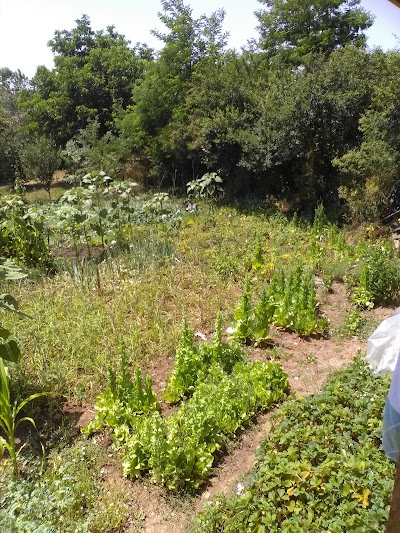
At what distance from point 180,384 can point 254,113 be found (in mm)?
7723

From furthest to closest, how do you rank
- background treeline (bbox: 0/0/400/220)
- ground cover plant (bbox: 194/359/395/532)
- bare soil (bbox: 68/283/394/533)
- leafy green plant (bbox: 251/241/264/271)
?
background treeline (bbox: 0/0/400/220)
leafy green plant (bbox: 251/241/264/271)
bare soil (bbox: 68/283/394/533)
ground cover plant (bbox: 194/359/395/532)

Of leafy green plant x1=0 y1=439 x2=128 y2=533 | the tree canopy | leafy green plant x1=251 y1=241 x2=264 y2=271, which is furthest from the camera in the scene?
the tree canopy

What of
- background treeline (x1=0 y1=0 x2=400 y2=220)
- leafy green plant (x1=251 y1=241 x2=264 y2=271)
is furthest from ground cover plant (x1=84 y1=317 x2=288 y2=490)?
background treeline (x1=0 y1=0 x2=400 y2=220)

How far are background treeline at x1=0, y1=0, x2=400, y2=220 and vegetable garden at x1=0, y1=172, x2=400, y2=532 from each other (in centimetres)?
213

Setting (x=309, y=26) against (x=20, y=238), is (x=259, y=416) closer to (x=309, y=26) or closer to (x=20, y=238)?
(x=20, y=238)

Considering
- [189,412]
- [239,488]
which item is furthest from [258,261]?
[239,488]

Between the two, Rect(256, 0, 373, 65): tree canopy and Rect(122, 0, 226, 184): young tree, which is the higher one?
Rect(256, 0, 373, 65): tree canopy

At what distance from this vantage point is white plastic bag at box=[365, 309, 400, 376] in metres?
2.94

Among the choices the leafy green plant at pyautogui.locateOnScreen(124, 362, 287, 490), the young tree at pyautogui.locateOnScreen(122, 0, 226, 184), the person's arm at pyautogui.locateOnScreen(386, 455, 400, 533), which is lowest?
the leafy green plant at pyautogui.locateOnScreen(124, 362, 287, 490)

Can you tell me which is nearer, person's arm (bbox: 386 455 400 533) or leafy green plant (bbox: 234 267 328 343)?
person's arm (bbox: 386 455 400 533)

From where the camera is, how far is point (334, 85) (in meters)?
7.58

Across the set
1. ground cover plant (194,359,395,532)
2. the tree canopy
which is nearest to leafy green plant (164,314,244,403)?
ground cover plant (194,359,395,532)

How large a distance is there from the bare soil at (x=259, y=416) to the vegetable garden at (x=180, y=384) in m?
0.02

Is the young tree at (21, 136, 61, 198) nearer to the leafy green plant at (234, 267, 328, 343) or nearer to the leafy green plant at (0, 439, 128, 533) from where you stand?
the leafy green plant at (234, 267, 328, 343)
